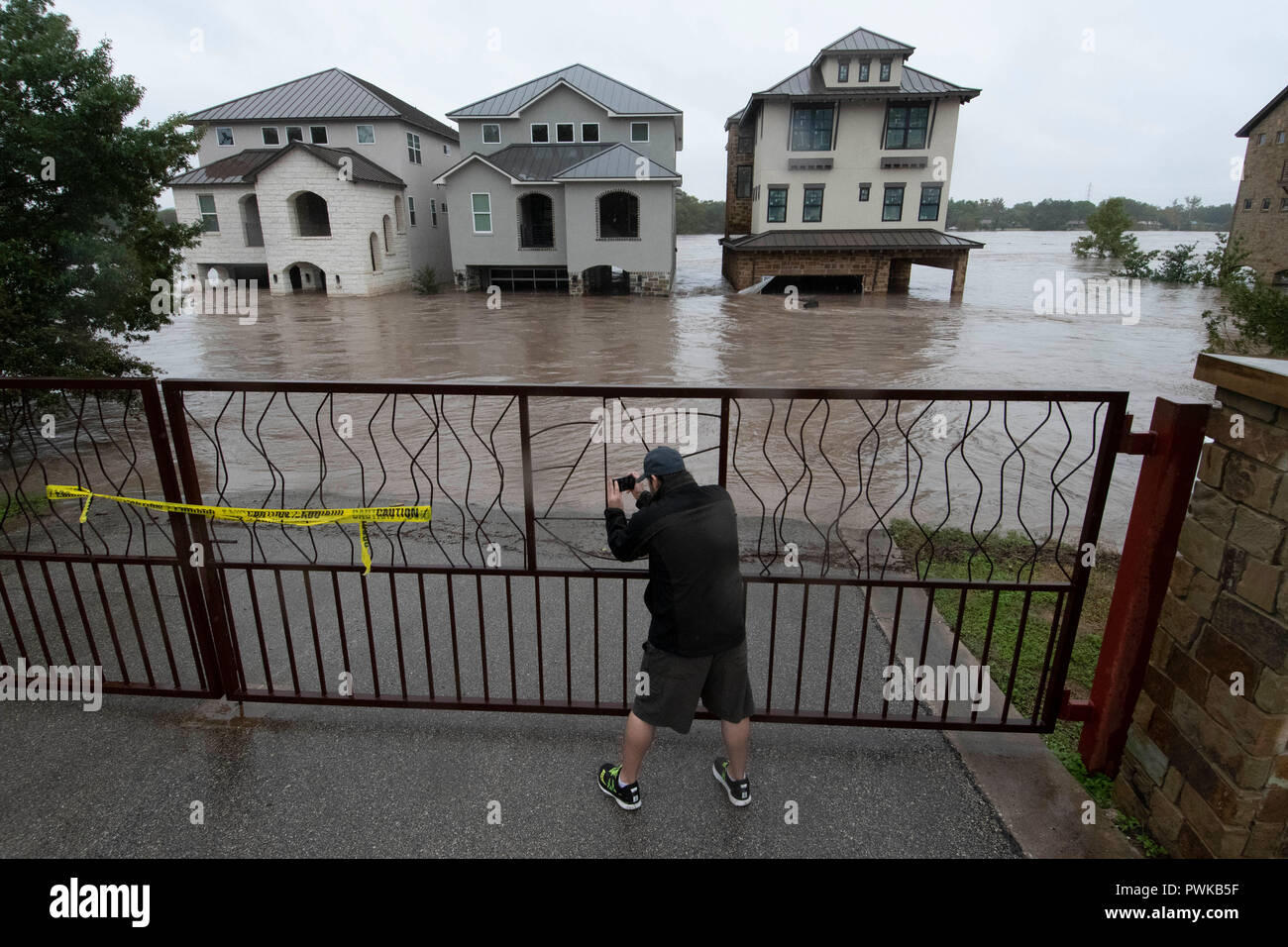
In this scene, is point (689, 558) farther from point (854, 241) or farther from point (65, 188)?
point (854, 241)

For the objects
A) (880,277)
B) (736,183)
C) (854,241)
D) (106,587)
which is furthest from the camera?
(736,183)

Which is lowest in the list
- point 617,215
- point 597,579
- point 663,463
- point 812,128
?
point 597,579

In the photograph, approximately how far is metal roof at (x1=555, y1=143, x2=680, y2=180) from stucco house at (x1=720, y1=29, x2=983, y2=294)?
4.54 m

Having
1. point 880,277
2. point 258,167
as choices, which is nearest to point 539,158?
point 258,167

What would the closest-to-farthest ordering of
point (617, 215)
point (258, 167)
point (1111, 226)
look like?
point (258, 167), point (617, 215), point (1111, 226)

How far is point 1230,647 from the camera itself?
2.64 meters

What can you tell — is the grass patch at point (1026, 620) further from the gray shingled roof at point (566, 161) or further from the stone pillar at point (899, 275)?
the stone pillar at point (899, 275)

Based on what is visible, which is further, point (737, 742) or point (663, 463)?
point (737, 742)

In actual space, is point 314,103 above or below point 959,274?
above

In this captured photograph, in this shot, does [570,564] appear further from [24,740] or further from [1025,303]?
[1025,303]

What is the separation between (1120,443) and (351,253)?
30567mm

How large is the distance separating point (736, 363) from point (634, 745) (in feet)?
47.6

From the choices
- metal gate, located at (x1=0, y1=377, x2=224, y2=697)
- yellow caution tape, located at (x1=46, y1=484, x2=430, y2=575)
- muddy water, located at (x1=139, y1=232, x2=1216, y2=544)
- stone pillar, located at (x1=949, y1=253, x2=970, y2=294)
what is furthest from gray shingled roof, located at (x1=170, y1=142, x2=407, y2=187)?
yellow caution tape, located at (x1=46, y1=484, x2=430, y2=575)

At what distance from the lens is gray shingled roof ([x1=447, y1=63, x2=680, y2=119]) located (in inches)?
1168
